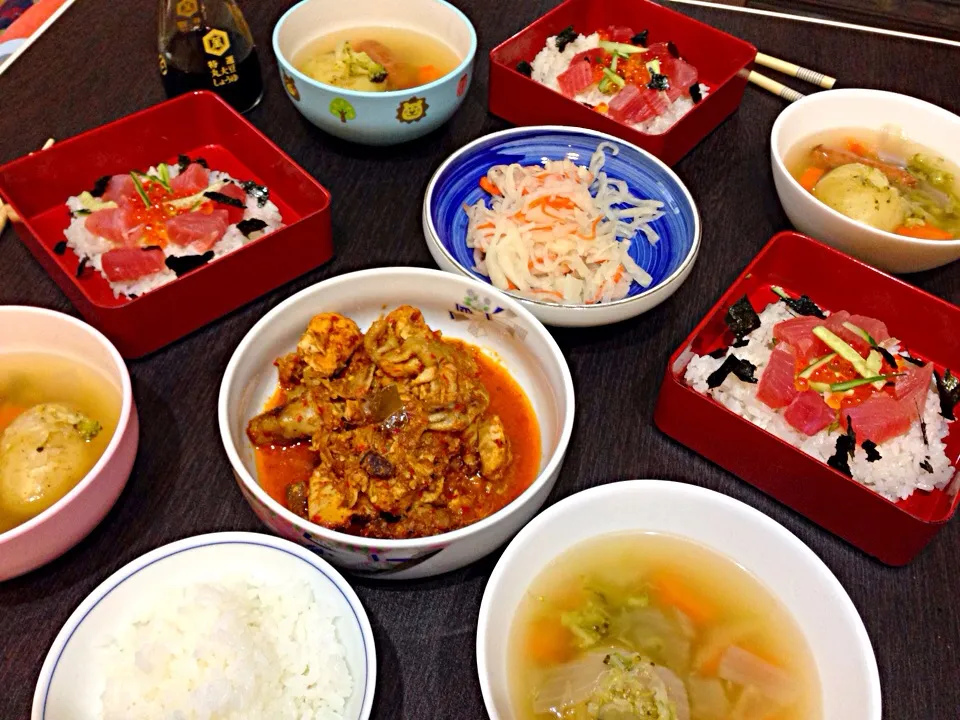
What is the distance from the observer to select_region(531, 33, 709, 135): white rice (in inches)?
86.2

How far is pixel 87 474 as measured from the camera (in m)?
1.28

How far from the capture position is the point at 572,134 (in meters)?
1.96

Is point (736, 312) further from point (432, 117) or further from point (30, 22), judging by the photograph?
point (30, 22)

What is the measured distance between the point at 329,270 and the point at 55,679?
1.09 meters

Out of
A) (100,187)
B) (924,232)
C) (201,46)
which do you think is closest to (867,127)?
(924,232)

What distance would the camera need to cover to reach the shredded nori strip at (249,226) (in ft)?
5.90

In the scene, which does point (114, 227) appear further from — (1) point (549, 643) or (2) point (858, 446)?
(2) point (858, 446)

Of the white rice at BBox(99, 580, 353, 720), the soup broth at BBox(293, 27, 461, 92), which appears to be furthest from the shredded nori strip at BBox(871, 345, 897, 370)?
the soup broth at BBox(293, 27, 461, 92)

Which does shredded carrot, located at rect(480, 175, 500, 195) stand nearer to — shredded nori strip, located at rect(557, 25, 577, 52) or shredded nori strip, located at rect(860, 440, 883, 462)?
shredded nori strip, located at rect(557, 25, 577, 52)

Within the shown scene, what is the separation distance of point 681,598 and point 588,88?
1.59 m

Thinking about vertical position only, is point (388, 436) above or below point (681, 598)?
above

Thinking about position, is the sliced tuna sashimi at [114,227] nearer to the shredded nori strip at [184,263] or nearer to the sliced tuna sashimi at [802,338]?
the shredded nori strip at [184,263]

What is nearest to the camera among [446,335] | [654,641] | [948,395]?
[654,641]

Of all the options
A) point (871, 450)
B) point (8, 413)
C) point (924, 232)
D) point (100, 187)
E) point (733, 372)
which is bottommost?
point (924, 232)
